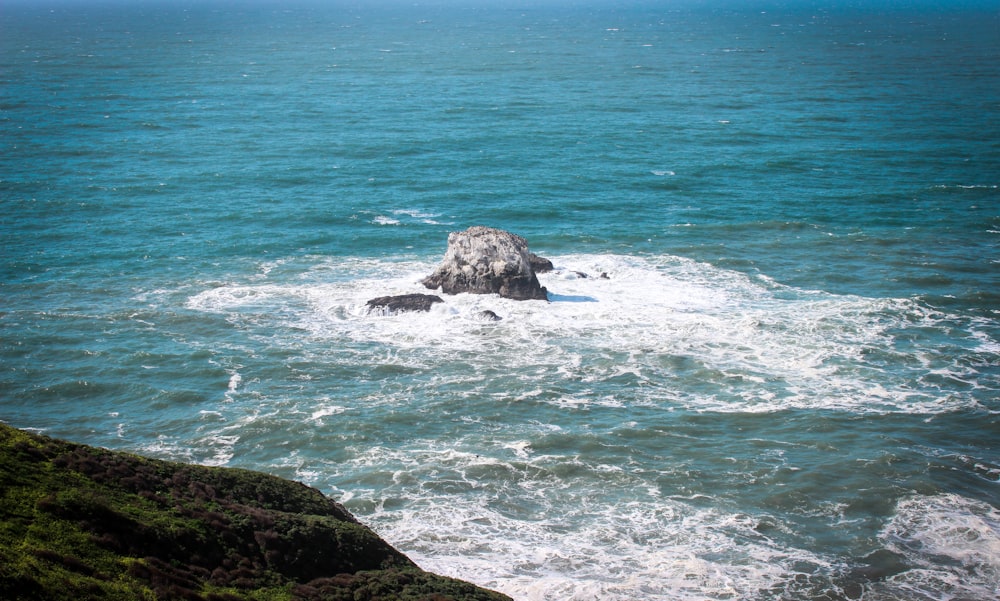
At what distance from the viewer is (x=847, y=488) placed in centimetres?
4519

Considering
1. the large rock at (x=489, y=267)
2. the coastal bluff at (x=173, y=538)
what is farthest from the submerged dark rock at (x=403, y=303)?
the coastal bluff at (x=173, y=538)

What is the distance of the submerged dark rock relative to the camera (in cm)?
6819

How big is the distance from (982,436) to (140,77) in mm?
175479

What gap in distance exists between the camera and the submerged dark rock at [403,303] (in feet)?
224

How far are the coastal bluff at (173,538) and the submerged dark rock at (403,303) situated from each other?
31953mm

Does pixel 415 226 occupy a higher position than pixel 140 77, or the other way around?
pixel 140 77

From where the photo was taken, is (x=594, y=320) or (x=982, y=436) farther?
(x=594, y=320)

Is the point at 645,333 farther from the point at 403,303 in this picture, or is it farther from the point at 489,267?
the point at 403,303

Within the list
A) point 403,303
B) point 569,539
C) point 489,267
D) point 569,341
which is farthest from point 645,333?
point 569,539

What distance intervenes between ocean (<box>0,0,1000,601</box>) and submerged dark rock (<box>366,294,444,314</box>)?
1.25m

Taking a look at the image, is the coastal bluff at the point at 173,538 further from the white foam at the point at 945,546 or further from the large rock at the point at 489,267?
the large rock at the point at 489,267

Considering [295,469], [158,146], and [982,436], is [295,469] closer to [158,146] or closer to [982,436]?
[982,436]

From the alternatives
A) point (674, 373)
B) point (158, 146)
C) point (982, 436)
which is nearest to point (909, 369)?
point (982, 436)

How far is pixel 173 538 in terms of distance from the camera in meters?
29.9
